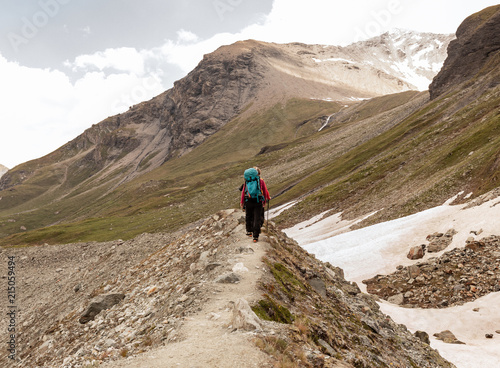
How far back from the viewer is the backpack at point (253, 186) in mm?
16016

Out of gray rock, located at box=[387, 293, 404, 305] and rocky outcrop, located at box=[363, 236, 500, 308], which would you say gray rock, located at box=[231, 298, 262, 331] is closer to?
rocky outcrop, located at box=[363, 236, 500, 308]

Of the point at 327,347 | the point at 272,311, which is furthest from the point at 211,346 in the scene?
the point at 327,347

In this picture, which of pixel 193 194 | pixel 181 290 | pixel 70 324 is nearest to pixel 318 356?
pixel 181 290

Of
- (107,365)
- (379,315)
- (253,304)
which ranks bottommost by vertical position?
(379,315)

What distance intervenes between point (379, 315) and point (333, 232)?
117 ft

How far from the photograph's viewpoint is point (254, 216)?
627 inches

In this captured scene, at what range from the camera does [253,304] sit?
31.0 ft

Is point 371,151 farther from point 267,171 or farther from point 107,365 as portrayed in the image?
point 107,365

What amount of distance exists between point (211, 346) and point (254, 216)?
897 centimetres

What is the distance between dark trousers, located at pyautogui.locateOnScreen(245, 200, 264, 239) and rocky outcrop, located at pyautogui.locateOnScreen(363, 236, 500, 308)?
13232 millimetres

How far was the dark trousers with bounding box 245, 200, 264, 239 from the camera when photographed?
1584cm

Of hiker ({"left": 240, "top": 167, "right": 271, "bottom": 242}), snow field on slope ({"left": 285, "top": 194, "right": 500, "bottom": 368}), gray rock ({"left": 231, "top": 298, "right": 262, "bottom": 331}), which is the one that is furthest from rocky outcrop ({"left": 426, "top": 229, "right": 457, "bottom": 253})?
gray rock ({"left": 231, "top": 298, "right": 262, "bottom": 331})

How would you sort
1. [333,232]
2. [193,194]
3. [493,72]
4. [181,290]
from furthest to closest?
[193,194] → [493,72] → [333,232] → [181,290]

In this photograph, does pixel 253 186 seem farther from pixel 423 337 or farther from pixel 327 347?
pixel 423 337
